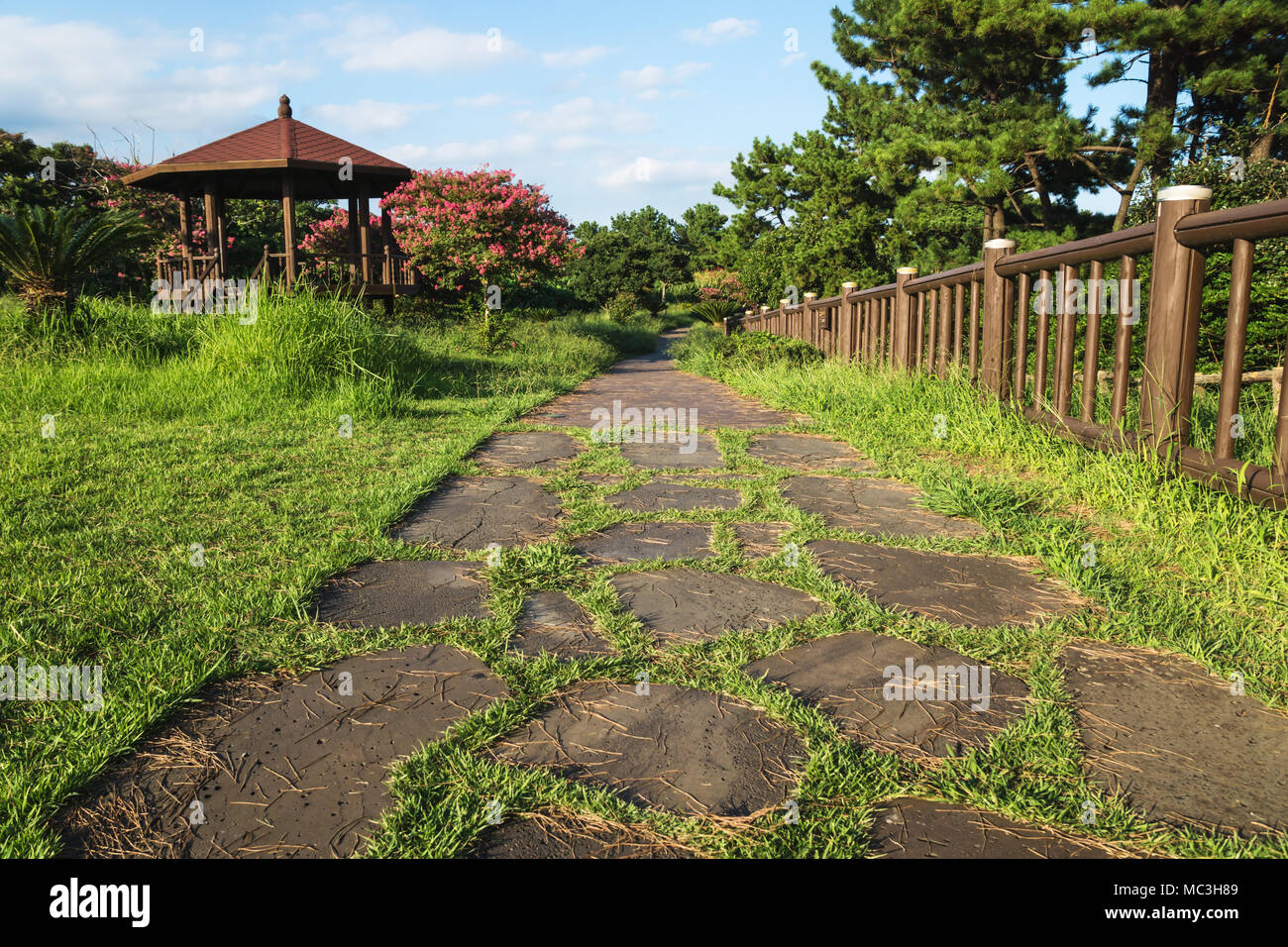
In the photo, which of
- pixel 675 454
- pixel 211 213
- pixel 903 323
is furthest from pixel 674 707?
pixel 211 213

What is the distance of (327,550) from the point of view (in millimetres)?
2607

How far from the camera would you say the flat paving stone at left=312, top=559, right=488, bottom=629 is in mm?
2135

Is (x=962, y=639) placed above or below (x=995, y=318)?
below

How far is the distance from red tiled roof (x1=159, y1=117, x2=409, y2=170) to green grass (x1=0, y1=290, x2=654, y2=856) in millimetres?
6563

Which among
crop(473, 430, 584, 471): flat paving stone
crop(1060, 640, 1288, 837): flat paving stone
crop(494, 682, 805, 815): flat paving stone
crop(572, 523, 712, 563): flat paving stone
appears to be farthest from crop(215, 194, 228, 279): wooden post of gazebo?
crop(1060, 640, 1288, 837): flat paving stone

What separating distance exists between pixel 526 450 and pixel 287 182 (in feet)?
33.2

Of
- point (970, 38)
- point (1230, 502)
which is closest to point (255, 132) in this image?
point (970, 38)

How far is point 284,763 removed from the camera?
1.47 meters

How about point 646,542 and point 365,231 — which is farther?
point 365,231

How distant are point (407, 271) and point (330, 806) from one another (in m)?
14.2

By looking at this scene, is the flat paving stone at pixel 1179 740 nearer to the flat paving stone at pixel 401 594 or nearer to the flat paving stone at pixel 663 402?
the flat paving stone at pixel 401 594

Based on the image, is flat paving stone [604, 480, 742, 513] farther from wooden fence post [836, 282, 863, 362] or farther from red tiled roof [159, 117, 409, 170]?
red tiled roof [159, 117, 409, 170]

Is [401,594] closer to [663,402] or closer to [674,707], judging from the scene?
[674,707]

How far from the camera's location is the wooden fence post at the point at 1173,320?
303cm
